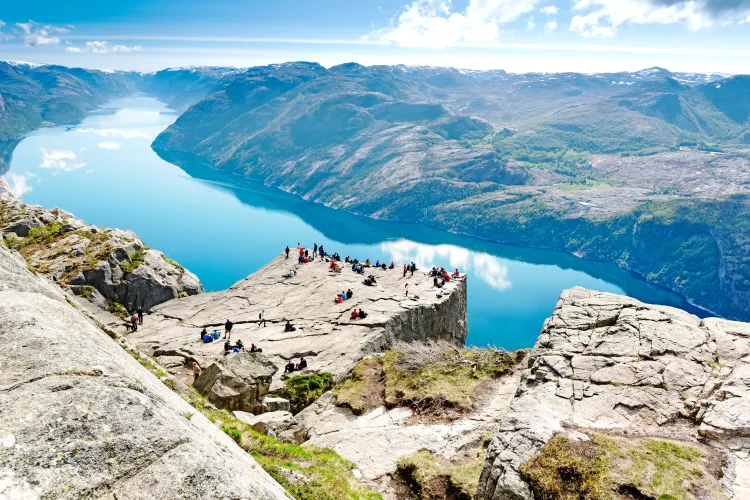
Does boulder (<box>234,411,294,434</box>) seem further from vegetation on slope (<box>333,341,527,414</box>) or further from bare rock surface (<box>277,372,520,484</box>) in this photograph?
vegetation on slope (<box>333,341,527,414</box>)

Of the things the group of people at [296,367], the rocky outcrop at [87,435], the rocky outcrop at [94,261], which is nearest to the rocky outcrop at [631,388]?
the rocky outcrop at [87,435]

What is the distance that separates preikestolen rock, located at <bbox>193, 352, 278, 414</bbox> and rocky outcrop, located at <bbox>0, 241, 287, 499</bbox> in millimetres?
14588

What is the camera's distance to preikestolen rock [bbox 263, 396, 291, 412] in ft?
79.2

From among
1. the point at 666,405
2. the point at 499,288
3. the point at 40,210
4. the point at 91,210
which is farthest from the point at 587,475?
the point at 91,210

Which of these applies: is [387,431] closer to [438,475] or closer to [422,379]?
[422,379]

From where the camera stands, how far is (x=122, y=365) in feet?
32.4

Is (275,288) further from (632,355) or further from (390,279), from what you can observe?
(632,355)

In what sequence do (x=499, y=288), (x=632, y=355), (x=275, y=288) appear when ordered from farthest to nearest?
(x=499, y=288) → (x=275, y=288) → (x=632, y=355)

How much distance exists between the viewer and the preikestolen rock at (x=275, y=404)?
2414cm

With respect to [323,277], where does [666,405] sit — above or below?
above

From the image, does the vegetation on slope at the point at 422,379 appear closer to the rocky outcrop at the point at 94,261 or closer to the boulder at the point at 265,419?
the boulder at the point at 265,419

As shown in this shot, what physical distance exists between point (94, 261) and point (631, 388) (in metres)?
40.5

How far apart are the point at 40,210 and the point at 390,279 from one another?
37346 mm

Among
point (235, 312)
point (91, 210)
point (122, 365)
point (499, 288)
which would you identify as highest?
point (122, 365)
